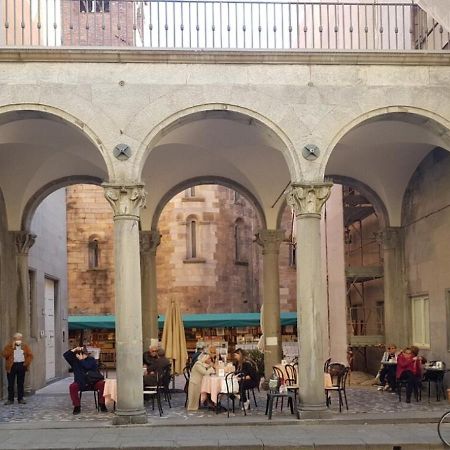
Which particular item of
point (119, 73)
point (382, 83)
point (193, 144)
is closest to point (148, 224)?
point (193, 144)

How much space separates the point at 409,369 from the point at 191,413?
445 centimetres

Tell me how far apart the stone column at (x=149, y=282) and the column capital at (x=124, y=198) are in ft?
19.0

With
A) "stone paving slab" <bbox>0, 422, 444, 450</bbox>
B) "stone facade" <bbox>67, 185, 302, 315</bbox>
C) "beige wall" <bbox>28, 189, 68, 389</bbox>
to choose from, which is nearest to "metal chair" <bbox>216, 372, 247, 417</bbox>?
"stone paving slab" <bbox>0, 422, 444, 450</bbox>

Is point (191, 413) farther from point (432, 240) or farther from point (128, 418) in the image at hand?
point (432, 240)

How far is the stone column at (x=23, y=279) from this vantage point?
1873cm

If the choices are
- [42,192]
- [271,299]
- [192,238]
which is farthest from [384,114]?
[192,238]

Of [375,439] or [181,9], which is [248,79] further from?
[375,439]

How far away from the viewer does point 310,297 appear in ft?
46.2

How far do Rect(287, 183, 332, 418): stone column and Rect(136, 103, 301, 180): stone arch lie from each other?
20.3 inches

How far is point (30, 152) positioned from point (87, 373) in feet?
17.1

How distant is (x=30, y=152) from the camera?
58.9ft

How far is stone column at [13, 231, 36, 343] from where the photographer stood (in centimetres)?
1873

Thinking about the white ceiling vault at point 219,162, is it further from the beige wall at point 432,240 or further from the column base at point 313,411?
the column base at point 313,411

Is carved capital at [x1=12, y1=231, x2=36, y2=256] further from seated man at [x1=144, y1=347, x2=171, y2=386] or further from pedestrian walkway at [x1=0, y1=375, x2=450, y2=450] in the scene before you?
seated man at [x1=144, y1=347, x2=171, y2=386]
